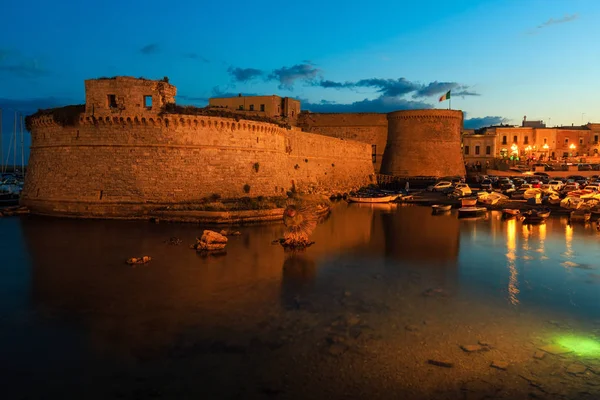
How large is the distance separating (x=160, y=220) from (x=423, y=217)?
12.0 meters

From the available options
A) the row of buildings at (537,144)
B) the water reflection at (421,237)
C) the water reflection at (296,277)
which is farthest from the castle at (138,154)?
the row of buildings at (537,144)

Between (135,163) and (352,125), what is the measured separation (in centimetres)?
2652

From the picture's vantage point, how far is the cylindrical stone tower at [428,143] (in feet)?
125

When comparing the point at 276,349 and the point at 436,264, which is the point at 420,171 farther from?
the point at 276,349

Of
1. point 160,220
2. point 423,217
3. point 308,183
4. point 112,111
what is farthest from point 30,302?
point 308,183

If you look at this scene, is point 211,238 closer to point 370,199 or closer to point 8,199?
point 370,199

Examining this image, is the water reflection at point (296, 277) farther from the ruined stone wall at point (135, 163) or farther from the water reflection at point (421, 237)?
the ruined stone wall at point (135, 163)

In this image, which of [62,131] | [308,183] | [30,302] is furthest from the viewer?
[308,183]

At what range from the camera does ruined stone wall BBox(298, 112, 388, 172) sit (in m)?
40.2

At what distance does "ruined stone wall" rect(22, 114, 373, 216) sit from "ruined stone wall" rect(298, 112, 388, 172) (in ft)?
69.7

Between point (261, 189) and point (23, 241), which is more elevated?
point (261, 189)

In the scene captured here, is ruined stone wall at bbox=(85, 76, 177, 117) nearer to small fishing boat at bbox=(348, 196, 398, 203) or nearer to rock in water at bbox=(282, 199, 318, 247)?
rock in water at bbox=(282, 199, 318, 247)

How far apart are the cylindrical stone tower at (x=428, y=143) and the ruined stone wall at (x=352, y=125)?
2.01m

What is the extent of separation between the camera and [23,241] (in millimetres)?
13164
